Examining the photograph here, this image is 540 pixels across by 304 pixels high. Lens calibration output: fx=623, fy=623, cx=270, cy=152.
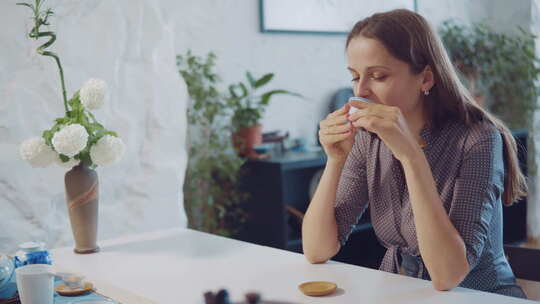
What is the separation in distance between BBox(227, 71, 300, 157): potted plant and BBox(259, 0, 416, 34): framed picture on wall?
14.1 inches

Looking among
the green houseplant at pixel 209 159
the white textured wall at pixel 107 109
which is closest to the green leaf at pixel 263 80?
the green houseplant at pixel 209 159

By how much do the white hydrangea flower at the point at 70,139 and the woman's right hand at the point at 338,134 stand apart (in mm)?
633

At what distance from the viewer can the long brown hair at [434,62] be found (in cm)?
151

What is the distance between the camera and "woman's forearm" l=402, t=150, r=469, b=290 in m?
1.29

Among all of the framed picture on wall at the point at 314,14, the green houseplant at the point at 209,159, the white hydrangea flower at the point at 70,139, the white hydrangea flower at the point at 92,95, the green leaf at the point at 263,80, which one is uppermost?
the framed picture on wall at the point at 314,14

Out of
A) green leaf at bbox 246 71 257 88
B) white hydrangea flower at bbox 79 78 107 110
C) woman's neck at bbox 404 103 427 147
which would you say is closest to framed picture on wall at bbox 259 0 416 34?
green leaf at bbox 246 71 257 88

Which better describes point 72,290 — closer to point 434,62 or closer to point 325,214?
point 325,214

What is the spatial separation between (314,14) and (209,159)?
1160 millimetres

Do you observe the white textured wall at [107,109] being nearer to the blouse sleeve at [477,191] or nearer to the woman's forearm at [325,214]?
the woman's forearm at [325,214]

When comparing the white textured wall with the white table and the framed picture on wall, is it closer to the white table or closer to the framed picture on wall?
the white table

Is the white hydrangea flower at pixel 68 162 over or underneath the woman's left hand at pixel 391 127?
underneath

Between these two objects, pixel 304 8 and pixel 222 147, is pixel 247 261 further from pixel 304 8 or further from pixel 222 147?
pixel 304 8

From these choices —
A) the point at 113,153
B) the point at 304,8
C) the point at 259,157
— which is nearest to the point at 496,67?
the point at 304,8

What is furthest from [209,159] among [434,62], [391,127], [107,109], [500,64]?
[500,64]
